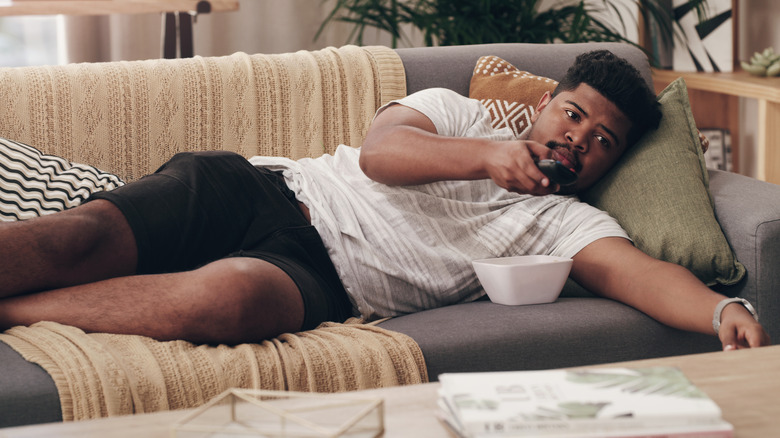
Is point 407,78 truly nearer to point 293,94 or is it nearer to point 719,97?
point 293,94

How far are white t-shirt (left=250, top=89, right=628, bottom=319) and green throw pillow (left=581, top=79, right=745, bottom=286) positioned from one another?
0.06 meters

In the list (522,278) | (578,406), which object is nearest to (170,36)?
(522,278)

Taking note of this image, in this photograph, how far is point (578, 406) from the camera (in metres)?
0.75

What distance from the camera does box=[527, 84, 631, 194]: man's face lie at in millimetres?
1627

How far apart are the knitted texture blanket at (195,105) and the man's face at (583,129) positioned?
0.42 m

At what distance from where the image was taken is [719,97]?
318 cm

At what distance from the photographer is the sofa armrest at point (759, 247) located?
4.86 feet

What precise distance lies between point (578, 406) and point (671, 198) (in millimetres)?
960

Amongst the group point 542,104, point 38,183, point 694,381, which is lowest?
point 694,381

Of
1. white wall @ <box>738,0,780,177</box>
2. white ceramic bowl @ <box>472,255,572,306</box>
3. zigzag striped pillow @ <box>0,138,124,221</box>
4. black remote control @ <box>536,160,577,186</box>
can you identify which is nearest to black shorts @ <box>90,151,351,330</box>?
zigzag striped pillow @ <box>0,138,124,221</box>

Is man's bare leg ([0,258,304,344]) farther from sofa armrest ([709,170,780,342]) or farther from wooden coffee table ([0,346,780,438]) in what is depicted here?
sofa armrest ([709,170,780,342])

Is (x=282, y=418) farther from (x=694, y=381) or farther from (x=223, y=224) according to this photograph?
(x=223, y=224)

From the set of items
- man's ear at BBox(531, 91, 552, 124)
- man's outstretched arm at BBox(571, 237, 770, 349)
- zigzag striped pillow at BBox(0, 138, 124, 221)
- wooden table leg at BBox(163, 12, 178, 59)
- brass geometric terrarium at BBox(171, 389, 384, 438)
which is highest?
wooden table leg at BBox(163, 12, 178, 59)

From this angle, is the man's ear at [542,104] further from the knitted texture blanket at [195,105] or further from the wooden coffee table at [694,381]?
the wooden coffee table at [694,381]
